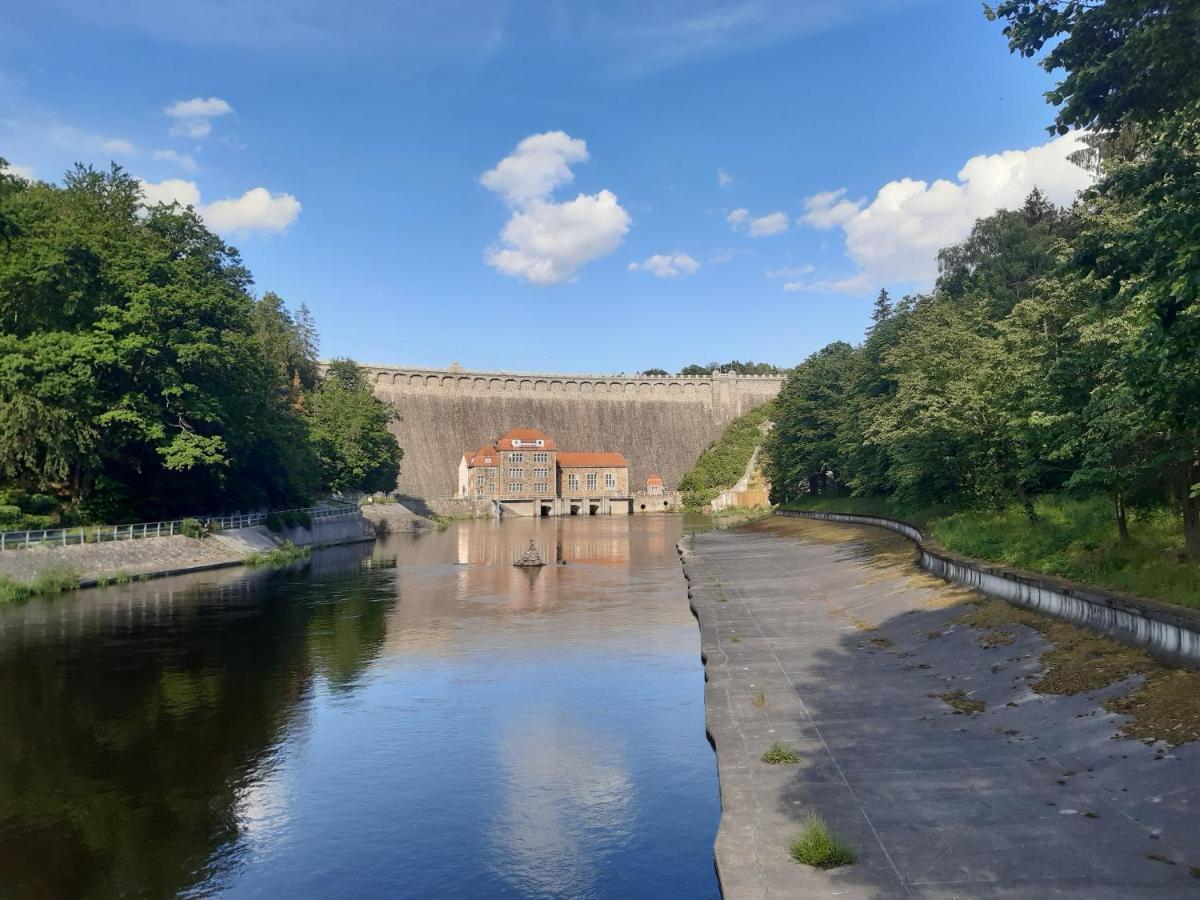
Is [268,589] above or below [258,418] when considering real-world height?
below

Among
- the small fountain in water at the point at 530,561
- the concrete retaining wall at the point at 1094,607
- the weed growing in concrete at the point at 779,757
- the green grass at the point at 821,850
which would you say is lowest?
the small fountain in water at the point at 530,561

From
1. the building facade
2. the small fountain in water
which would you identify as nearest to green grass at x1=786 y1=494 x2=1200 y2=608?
the small fountain in water

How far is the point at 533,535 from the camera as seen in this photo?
105 meters

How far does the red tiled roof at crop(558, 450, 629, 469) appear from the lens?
164500 mm

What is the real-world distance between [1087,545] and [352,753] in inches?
925

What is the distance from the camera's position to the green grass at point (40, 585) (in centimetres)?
4291

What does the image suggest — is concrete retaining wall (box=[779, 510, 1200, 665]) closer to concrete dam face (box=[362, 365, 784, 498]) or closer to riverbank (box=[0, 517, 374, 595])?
riverbank (box=[0, 517, 374, 595])

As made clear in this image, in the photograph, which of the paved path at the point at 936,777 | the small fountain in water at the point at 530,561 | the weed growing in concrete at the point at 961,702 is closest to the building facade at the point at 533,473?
the small fountain in water at the point at 530,561

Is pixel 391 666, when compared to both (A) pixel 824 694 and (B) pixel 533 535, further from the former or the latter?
(B) pixel 533 535

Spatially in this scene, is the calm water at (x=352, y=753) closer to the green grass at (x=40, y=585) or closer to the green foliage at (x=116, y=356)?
the green grass at (x=40, y=585)

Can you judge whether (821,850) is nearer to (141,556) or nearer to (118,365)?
(141,556)

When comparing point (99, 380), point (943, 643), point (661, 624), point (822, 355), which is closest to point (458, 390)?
point (822, 355)

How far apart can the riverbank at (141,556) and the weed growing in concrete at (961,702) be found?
4477cm

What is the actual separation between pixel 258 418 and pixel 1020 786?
230 ft
